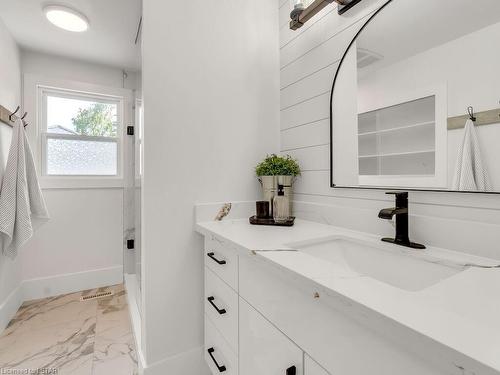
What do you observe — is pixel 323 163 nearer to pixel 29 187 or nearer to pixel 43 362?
pixel 43 362

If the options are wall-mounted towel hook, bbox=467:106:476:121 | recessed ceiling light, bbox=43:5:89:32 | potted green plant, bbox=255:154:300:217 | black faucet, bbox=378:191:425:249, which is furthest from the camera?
recessed ceiling light, bbox=43:5:89:32

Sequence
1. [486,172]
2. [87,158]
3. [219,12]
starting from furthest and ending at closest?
[87,158] < [219,12] < [486,172]

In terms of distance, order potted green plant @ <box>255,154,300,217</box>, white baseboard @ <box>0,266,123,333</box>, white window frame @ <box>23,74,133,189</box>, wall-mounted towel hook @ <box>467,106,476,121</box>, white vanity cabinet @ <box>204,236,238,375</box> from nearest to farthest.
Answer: wall-mounted towel hook @ <box>467,106,476,121</box>, white vanity cabinet @ <box>204,236,238,375</box>, potted green plant @ <box>255,154,300,217</box>, white baseboard @ <box>0,266,123,333</box>, white window frame @ <box>23,74,133,189</box>

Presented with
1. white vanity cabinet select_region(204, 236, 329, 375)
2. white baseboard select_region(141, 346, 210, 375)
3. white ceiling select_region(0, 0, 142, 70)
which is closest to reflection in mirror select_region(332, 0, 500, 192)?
white vanity cabinet select_region(204, 236, 329, 375)

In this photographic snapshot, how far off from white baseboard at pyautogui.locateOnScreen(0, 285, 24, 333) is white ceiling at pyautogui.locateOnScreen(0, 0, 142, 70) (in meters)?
2.03

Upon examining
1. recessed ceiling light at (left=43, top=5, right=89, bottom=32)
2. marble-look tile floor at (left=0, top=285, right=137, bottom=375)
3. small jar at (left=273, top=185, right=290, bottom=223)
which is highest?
recessed ceiling light at (left=43, top=5, right=89, bottom=32)

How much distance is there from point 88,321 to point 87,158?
5.09ft

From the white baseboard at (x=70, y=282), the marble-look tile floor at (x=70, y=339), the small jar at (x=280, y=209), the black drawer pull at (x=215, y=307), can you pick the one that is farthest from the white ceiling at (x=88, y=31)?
the white baseboard at (x=70, y=282)

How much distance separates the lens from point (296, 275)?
614mm

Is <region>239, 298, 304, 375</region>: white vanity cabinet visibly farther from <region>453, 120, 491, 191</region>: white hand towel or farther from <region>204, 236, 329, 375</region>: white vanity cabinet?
<region>453, 120, 491, 191</region>: white hand towel

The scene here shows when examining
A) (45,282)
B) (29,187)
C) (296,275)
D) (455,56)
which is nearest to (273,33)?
(455,56)

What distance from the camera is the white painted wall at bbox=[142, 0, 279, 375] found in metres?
1.22

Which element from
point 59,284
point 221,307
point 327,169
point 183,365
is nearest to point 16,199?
point 59,284

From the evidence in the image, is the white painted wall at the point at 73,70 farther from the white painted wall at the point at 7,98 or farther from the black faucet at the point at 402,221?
the black faucet at the point at 402,221
